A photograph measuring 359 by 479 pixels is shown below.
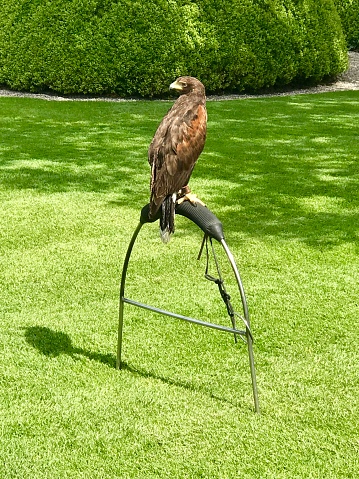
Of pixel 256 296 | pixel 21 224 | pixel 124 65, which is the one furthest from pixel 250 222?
pixel 124 65

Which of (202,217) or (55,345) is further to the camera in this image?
(55,345)

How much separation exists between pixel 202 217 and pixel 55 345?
1528 mm

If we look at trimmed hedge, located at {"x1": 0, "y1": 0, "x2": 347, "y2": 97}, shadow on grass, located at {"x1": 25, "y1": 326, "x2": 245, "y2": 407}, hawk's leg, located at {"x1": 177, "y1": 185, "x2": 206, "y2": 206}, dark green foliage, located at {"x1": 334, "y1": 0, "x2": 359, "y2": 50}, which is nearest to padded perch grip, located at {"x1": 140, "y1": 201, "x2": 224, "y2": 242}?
hawk's leg, located at {"x1": 177, "y1": 185, "x2": 206, "y2": 206}

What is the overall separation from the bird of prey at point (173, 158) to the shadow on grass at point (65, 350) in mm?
1029

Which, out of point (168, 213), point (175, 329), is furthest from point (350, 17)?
point (168, 213)

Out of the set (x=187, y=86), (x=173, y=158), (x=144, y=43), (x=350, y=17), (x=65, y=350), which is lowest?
(x=65, y=350)

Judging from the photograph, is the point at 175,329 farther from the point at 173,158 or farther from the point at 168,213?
the point at 173,158

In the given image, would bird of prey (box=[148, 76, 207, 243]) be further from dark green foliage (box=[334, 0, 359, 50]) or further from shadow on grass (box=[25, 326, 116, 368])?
dark green foliage (box=[334, 0, 359, 50])

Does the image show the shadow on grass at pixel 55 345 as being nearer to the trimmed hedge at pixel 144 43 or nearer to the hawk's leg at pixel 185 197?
the hawk's leg at pixel 185 197

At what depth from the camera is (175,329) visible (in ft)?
16.1

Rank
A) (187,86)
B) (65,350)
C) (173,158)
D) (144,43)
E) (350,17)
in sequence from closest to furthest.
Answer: (173,158) → (187,86) → (65,350) → (144,43) → (350,17)

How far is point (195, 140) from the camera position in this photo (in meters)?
3.83

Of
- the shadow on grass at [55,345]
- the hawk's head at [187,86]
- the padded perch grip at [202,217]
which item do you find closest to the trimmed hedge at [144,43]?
the shadow on grass at [55,345]

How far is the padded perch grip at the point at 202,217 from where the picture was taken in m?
3.72
